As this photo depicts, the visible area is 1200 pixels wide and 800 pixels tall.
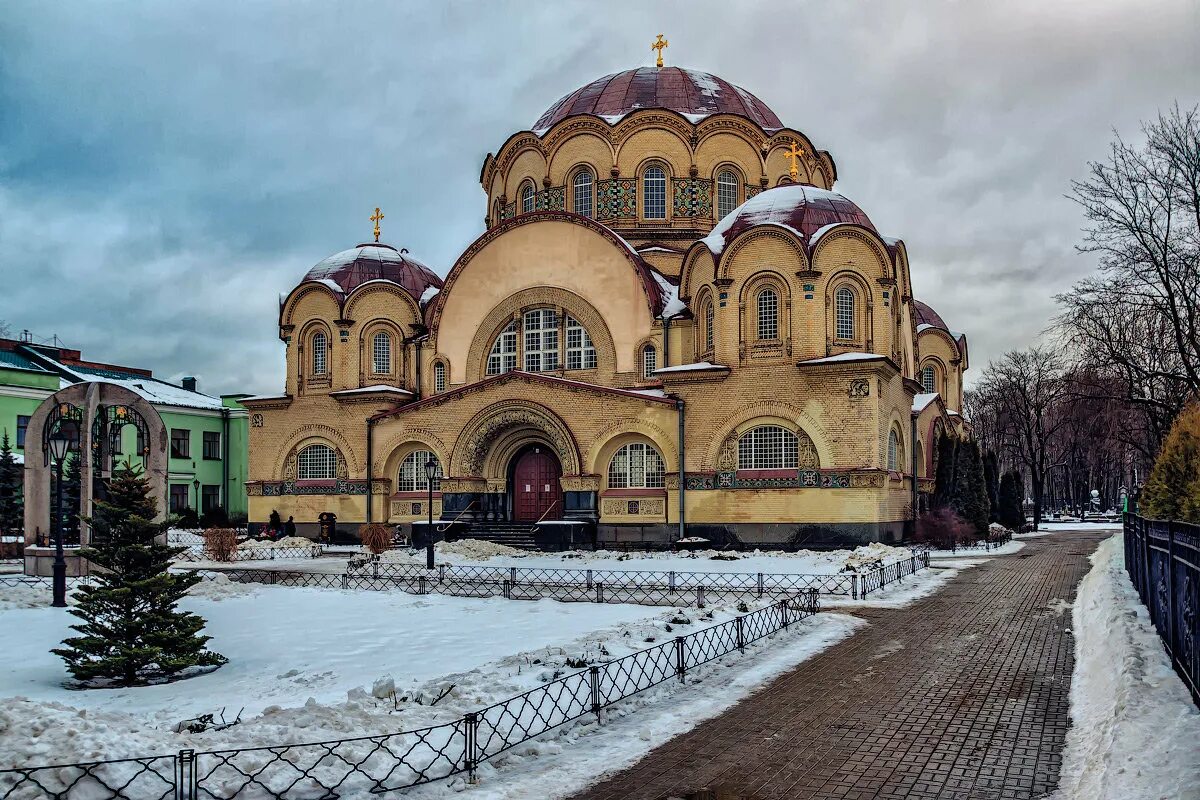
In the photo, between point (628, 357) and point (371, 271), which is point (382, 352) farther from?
point (628, 357)

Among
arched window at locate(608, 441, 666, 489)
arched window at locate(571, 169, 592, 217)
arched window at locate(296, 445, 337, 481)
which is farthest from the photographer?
arched window at locate(571, 169, 592, 217)

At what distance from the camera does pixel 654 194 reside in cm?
3662

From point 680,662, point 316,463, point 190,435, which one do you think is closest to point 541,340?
point 316,463

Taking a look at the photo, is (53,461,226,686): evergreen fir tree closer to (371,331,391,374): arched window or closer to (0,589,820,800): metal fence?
(0,589,820,800): metal fence

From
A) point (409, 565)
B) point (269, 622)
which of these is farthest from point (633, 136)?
point (269, 622)

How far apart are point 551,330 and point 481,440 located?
14.7 feet

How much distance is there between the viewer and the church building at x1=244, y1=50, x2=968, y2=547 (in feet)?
94.5

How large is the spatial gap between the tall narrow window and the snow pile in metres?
22.9

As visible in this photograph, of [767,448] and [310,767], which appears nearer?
[310,767]

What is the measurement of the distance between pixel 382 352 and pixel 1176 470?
26.5 meters

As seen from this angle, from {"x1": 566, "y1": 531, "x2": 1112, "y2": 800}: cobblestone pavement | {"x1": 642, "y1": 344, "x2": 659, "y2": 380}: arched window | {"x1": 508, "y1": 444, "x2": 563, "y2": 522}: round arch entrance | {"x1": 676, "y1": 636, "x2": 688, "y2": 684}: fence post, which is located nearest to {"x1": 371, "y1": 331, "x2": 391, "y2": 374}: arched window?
{"x1": 508, "y1": 444, "x2": 563, "y2": 522}: round arch entrance

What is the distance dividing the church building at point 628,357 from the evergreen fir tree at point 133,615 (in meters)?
18.9

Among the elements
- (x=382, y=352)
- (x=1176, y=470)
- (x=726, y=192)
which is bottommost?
(x=1176, y=470)

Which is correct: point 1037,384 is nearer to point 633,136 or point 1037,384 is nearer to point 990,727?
point 633,136
